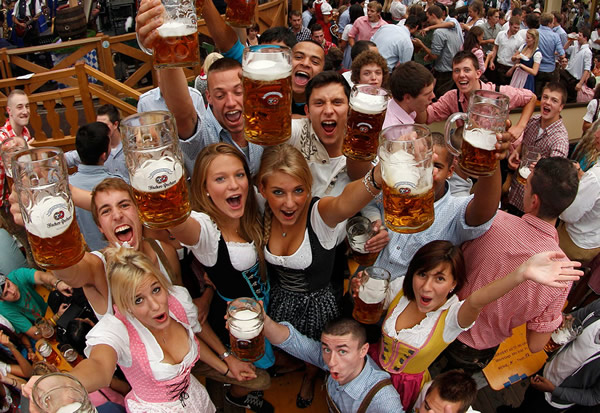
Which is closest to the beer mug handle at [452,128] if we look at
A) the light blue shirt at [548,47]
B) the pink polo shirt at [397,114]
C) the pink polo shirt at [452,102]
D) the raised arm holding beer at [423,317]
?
the raised arm holding beer at [423,317]

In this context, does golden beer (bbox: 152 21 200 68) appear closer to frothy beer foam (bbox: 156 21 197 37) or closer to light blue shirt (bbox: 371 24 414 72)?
frothy beer foam (bbox: 156 21 197 37)

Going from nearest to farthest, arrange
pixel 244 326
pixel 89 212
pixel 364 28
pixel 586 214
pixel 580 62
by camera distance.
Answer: pixel 244 326, pixel 89 212, pixel 586 214, pixel 364 28, pixel 580 62

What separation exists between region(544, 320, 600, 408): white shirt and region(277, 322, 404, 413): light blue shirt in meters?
0.86

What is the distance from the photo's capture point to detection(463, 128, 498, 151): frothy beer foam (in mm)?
1341

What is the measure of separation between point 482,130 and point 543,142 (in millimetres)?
2602

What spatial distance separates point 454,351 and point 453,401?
631mm

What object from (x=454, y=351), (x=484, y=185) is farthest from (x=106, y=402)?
(x=484, y=185)

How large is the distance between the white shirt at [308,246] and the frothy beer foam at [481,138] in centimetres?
75

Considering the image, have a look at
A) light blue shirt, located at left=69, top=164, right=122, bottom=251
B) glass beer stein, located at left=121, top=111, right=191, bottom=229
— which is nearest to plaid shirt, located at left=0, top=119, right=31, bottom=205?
light blue shirt, located at left=69, top=164, right=122, bottom=251

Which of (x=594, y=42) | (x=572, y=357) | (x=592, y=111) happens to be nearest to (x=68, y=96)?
(x=572, y=357)

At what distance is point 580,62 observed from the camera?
6.25m

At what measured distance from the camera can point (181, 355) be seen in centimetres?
196

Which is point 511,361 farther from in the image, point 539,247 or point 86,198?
point 86,198

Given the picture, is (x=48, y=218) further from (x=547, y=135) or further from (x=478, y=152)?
(x=547, y=135)
